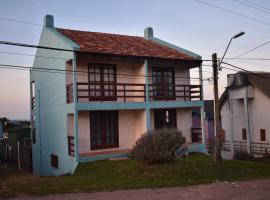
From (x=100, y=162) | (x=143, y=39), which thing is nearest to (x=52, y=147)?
(x=100, y=162)

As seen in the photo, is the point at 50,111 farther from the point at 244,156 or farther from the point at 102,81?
the point at 244,156

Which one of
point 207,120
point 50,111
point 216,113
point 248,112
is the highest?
point 50,111

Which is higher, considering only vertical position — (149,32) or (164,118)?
Result: (149,32)

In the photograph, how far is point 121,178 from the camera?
47.1 feet

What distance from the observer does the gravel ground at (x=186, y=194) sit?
431 inches

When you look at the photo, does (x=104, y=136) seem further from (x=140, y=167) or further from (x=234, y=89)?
(x=234, y=89)

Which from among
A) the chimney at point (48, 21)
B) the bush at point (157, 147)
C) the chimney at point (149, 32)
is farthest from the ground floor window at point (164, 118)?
the chimney at point (48, 21)

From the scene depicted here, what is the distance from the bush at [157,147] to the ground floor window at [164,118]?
226 inches

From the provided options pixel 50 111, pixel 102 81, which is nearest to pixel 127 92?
pixel 102 81

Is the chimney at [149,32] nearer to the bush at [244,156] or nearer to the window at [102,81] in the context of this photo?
the window at [102,81]

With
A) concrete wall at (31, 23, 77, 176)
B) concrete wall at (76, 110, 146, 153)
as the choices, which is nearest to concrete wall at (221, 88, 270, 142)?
concrete wall at (76, 110, 146, 153)

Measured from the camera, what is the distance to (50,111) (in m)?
21.5

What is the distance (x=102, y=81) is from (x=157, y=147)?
6.13m

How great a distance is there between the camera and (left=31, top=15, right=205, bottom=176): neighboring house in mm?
18453
